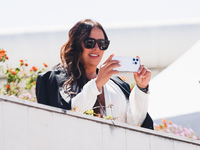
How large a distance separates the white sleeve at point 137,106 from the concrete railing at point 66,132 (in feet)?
3.06

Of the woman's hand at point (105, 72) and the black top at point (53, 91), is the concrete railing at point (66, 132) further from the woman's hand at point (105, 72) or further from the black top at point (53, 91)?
the black top at point (53, 91)

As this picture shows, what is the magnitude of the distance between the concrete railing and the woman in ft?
2.74

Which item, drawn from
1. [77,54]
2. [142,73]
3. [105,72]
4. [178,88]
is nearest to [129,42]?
[178,88]

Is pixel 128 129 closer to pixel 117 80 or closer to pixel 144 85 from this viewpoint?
pixel 144 85

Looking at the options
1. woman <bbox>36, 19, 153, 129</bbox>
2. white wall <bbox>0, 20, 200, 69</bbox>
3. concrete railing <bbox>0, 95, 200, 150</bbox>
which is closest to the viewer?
concrete railing <bbox>0, 95, 200, 150</bbox>

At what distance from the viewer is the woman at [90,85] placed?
3.99 meters

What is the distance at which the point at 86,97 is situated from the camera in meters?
3.98

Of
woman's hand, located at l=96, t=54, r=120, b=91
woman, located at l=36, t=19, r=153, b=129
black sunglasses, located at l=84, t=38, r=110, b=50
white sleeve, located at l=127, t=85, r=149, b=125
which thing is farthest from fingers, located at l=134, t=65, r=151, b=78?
black sunglasses, located at l=84, t=38, r=110, b=50

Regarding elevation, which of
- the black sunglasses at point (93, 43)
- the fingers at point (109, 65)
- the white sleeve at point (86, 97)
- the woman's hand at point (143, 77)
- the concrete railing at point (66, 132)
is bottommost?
the concrete railing at point (66, 132)

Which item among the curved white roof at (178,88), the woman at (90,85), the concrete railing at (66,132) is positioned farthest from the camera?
the curved white roof at (178,88)

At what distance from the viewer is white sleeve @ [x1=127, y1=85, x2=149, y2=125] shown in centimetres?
403

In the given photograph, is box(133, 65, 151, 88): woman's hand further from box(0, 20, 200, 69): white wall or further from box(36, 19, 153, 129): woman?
box(0, 20, 200, 69): white wall

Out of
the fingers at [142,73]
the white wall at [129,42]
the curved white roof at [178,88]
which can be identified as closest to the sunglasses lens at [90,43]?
the fingers at [142,73]

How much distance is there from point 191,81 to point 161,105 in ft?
2.23
